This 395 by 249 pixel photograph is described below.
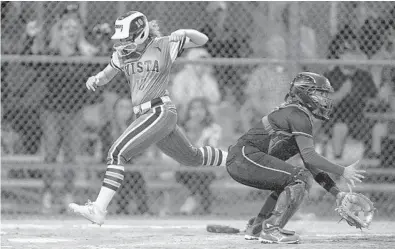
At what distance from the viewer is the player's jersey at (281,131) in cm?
766

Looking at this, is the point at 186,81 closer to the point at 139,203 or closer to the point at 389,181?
the point at 139,203

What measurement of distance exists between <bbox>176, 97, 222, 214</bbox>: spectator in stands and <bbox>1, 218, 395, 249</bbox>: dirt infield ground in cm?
34

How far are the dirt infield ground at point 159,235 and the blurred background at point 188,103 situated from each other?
52cm

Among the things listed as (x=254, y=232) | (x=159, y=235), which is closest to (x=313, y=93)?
(x=254, y=232)

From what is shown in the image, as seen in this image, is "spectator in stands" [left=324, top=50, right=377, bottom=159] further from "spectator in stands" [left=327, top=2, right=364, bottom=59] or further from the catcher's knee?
the catcher's knee

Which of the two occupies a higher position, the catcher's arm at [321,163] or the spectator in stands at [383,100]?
the catcher's arm at [321,163]

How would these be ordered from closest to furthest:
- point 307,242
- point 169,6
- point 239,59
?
point 307,242
point 239,59
point 169,6

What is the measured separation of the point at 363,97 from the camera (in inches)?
452

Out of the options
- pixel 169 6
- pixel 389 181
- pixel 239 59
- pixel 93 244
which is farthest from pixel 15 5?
pixel 389 181

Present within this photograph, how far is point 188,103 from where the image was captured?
11555 millimetres

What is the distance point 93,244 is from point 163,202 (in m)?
3.60

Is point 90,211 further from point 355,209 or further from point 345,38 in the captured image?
point 345,38

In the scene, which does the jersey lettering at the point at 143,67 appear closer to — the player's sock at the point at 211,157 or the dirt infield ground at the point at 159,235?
the player's sock at the point at 211,157

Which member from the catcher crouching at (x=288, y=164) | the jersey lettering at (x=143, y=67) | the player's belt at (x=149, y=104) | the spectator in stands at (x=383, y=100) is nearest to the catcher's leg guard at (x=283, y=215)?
the catcher crouching at (x=288, y=164)
